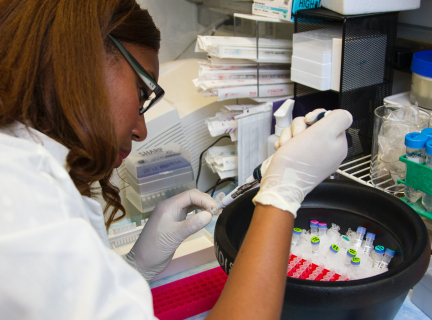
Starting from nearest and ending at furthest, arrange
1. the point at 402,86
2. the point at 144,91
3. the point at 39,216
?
1. the point at 39,216
2. the point at 144,91
3. the point at 402,86

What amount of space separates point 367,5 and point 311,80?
24 cm

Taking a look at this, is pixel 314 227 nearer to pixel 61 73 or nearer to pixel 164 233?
pixel 164 233

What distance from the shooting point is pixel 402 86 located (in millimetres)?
1299

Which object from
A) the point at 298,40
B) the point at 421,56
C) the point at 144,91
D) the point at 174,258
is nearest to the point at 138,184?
the point at 174,258

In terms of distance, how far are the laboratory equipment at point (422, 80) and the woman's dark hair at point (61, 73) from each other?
2.68ft

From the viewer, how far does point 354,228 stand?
0.93 metres

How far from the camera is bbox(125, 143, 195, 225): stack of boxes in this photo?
4.32 feet

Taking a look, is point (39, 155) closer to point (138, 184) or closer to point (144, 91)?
point (144, 91)

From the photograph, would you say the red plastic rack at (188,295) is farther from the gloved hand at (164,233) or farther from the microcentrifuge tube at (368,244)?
the microcentrifuge tube at (368,244)

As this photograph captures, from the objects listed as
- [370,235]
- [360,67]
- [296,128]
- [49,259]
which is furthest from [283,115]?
[49,259]

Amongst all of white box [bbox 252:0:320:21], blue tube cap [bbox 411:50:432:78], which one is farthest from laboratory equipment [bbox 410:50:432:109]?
white box [bbox 252:0:320:21]

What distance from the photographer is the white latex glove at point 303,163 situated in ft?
2.22

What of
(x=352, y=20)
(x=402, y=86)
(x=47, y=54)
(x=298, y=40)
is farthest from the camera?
(x=402, y=86)

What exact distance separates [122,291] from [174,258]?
57 cm
